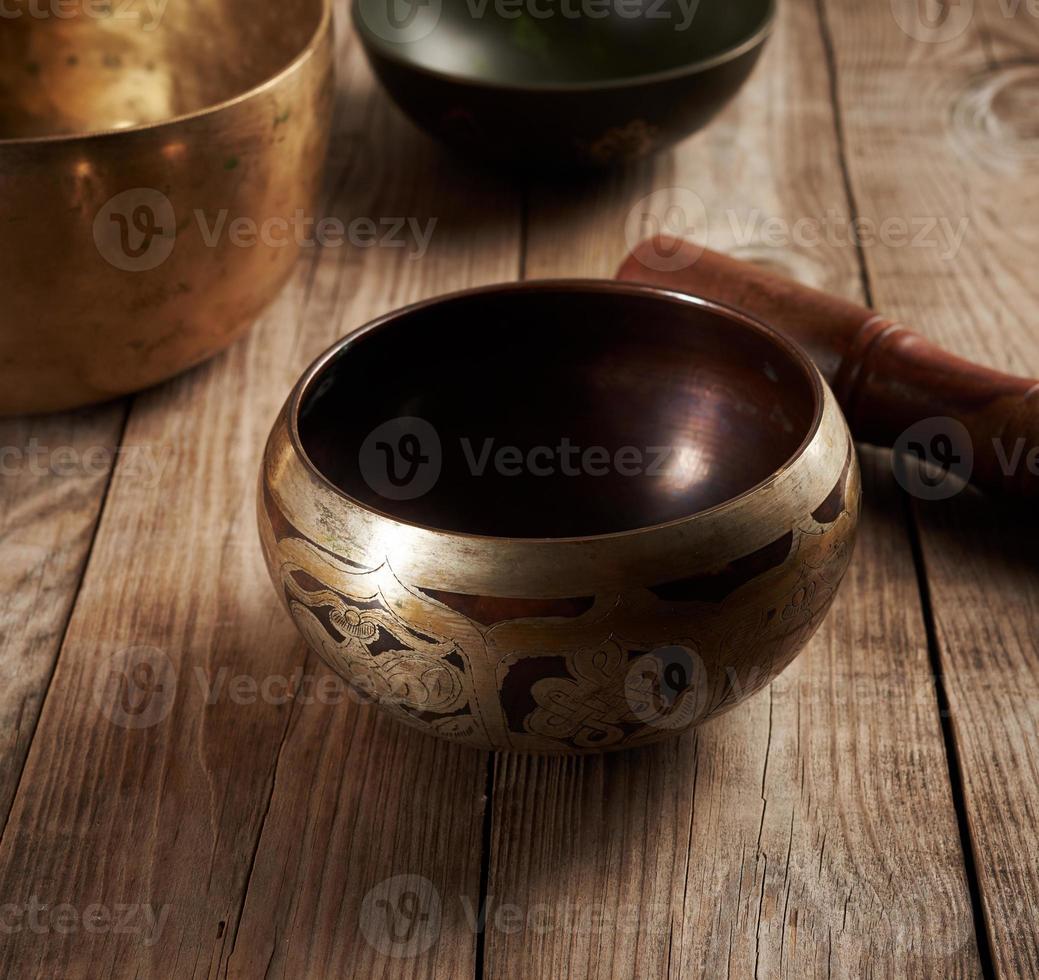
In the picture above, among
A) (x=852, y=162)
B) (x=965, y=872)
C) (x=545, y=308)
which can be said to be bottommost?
(x=852, y=162)

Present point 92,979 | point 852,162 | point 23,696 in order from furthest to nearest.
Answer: point 852,162, point 23,696, point 92,979

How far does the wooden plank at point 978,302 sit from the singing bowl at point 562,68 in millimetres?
200

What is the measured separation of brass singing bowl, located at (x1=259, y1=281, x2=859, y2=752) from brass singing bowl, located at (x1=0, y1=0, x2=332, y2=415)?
0.74ft

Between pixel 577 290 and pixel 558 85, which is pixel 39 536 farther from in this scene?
pixel 558 85

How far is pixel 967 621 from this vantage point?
882 millimetres

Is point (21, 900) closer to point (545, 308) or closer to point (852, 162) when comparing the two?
point (545, 308)

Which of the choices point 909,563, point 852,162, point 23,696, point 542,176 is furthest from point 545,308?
point 852,162

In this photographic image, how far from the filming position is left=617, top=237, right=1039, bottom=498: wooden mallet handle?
0.92 m

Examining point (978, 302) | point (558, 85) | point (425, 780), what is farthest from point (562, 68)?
point (425, 780)

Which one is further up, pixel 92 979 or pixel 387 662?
pixel 387 662

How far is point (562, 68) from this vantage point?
151 cm

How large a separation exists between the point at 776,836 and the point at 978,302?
2.13 ft

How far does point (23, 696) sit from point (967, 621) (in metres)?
0.61

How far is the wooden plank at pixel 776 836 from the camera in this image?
68cm
